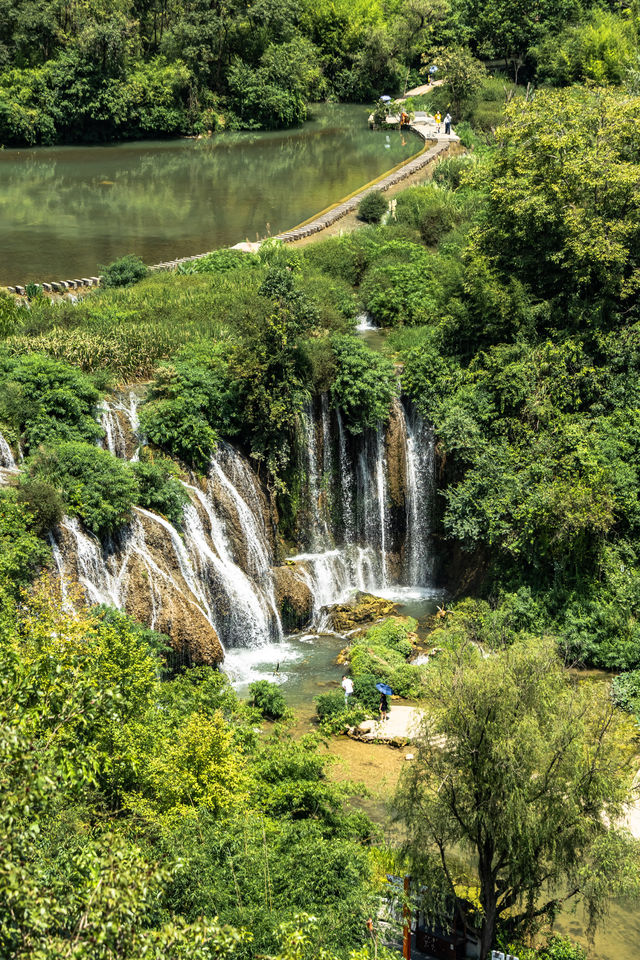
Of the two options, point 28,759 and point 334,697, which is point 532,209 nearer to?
point 334,697

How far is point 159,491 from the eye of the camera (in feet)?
81.7

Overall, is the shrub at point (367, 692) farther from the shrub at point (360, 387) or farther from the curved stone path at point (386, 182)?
the curved stone path at point (386, 182)

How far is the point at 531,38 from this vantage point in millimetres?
78188

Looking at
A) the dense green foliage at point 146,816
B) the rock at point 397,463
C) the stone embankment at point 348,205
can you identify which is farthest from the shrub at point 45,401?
the stone embankment at point 348,205

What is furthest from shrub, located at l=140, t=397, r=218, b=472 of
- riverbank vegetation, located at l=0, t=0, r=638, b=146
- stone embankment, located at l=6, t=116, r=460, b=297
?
riverbank vegetation, located at l=0, t=0, r=638, b=146

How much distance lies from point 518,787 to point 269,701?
869cm

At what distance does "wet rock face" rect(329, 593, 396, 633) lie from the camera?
2694 cm

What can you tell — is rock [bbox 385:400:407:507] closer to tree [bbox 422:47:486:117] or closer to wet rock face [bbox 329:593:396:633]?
wet rock face [bbox 329:593:396:633]

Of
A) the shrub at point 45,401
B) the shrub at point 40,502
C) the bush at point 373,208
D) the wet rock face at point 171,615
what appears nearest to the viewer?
the shrub at point 40,502

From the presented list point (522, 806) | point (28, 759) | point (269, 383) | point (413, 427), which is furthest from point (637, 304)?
point (28, 759)

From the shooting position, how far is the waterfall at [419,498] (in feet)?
98.3

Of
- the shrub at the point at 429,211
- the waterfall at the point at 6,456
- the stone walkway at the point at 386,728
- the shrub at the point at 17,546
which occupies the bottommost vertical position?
the stone walkway at the point at 386,728

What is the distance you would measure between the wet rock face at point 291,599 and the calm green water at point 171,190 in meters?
18.8

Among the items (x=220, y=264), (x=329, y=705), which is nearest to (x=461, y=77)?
(x=220, y=264)
